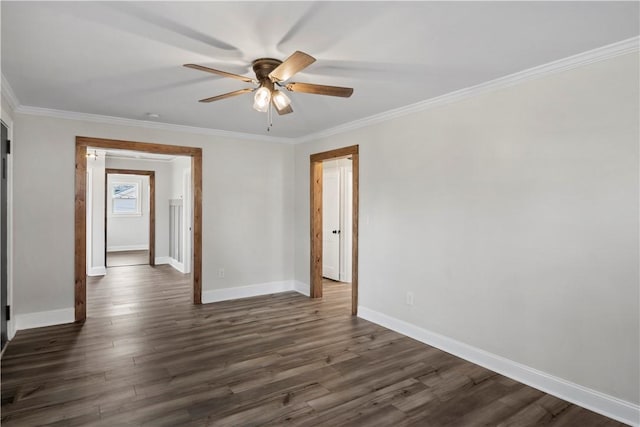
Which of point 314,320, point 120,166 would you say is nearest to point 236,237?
point 314,320

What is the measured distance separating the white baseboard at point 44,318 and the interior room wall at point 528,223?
3.56 meters

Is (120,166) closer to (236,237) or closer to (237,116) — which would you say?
(236,237)

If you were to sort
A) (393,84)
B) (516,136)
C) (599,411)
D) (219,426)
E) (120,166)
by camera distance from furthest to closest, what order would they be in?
(120,166) < (393,84) < (516,136) < (599,411) < (219,426)

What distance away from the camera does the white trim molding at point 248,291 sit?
517 centimetres

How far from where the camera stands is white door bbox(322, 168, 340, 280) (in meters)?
6.71

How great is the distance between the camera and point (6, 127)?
355cm

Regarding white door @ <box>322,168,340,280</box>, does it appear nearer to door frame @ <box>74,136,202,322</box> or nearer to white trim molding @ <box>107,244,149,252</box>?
door frame @ <box>74,136,202,322</box>

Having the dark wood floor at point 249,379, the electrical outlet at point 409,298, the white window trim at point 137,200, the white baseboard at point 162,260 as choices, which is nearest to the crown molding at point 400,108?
the electrical outlet at point 409,298

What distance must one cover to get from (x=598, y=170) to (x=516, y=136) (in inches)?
25.1

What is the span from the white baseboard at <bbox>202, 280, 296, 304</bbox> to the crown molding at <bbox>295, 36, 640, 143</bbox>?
2.70 meters

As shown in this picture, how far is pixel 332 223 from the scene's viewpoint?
6812 millimetres

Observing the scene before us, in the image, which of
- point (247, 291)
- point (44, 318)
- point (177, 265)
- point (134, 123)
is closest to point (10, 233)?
point (44, 318)

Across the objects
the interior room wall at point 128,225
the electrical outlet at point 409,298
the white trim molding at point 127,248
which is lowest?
the white trim molding at point 127,248

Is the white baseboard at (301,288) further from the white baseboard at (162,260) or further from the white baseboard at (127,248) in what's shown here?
the white baseboard at (127,248)
